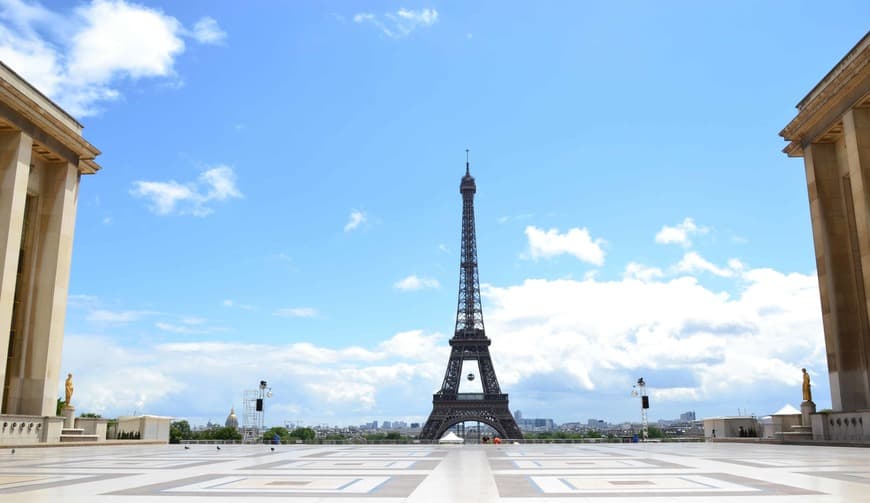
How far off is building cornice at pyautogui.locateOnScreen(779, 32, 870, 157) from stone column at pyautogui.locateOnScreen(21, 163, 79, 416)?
41.6 meters

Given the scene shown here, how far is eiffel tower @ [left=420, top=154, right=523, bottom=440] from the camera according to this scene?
86.6 m

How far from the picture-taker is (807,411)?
33781 mm

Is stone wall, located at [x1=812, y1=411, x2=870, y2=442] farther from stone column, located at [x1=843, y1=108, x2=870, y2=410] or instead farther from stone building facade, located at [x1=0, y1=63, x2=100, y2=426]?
stone building facade, located at [x1=0, y1=63, x2=100, y2=426]

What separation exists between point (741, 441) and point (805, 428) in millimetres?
4251

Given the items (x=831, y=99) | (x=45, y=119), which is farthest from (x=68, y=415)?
(x=831, y=99)

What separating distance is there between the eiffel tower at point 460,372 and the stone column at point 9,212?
5892 cm

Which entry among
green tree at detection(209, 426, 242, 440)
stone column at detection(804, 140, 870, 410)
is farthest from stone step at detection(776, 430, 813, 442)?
green tree at detection(209, 426, 242, 440)

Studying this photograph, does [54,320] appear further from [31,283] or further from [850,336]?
[850,336]

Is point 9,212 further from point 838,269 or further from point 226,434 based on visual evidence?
point 226,434

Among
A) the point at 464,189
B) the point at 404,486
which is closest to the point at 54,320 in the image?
the point at 404,486

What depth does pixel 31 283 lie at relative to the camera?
36.8 metres

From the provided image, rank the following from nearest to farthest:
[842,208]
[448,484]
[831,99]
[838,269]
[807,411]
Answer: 1. [448,484]
2. [807,411]
3. [831,99]
4. [838,269]
5. [842,208]

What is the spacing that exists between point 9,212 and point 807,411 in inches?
1595

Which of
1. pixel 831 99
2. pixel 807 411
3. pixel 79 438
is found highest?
pixel 831 99
